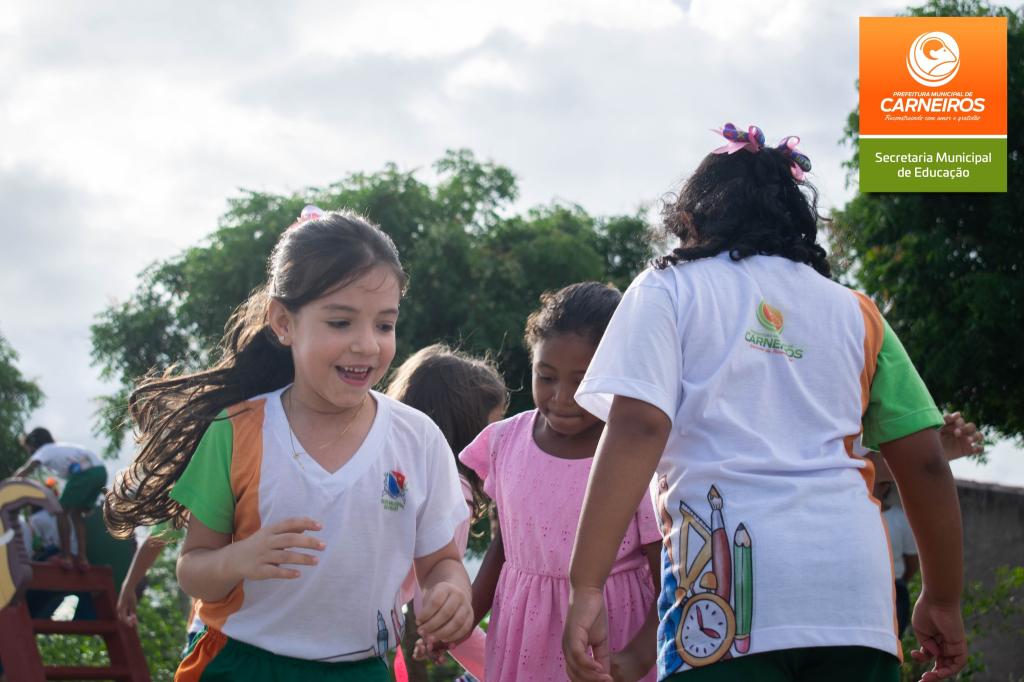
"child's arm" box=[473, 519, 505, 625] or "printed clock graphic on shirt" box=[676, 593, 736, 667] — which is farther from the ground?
"printed clock graphic on shirt" box=[676, 593, 736, 667]

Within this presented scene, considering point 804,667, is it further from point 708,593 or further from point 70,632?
point 70,632

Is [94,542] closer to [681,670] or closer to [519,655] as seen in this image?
[519,655]

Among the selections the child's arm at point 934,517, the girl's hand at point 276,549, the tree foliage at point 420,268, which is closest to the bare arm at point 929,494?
the child's arm at point 934,517

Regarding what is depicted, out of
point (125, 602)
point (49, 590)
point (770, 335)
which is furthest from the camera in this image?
point (49, 590)

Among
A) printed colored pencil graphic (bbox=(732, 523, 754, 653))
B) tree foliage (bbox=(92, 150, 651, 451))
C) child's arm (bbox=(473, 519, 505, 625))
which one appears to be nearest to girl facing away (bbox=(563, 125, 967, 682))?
printed colored pencil graphic (bbox=(732, 523, 754, 653))

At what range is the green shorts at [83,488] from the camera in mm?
8508

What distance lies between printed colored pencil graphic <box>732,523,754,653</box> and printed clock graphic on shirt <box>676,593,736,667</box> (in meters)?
0.01

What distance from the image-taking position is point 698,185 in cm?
269

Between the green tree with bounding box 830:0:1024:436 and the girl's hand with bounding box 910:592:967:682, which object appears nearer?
the girl's hand with bounding box 910:592:967:682

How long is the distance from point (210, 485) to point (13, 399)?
24.4 meters

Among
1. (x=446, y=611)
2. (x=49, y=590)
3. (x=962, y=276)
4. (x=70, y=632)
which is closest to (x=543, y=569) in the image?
(x=446, y=611)

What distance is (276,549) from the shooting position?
8.14 ft

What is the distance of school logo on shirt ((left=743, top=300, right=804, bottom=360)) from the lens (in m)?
2.35

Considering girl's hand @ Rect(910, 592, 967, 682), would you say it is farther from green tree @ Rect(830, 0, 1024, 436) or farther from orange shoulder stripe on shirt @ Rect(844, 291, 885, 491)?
green tree @ Rect(830, 0, 1024, 436)
